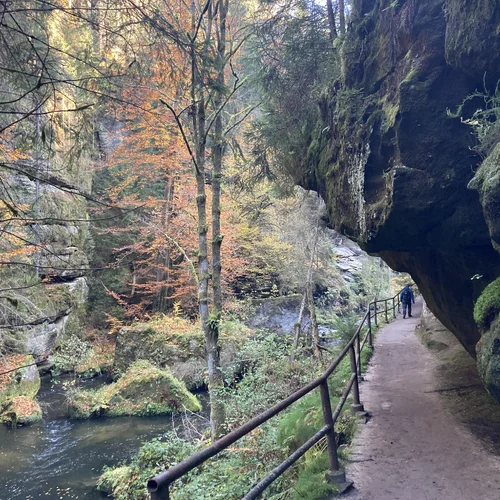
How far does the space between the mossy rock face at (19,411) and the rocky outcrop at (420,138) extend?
12278 millimetres

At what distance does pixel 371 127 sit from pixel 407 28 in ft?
4.54

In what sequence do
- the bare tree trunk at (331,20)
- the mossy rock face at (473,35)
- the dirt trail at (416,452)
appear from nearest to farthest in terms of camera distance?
1. the dirt trail at (416,452)
2. the mossy rock face at (473,35)
3. the bare tree trunk at (331,20)

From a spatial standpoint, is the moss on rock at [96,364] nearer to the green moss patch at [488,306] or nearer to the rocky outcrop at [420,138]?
the rocky outcrop at [420,138]

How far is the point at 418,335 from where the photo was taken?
13422mm

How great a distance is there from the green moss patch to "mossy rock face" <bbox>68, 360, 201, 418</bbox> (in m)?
11.6

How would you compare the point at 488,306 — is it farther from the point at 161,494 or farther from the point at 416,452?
the point at 161,494

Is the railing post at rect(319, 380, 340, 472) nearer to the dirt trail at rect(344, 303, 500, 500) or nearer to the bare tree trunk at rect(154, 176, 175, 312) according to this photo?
the dirt trail at rect(344, 303, 500, 500)

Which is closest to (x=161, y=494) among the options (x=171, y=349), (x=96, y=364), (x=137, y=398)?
(x=137, y=398)

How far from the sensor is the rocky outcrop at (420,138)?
15.6ft

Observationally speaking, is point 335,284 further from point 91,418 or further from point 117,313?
point 91,418

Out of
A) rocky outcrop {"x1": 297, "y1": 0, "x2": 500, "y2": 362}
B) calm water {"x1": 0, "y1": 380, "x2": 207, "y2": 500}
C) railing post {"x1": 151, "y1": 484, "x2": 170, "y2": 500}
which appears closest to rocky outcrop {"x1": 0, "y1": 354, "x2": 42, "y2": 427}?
calm water {"x1": 0, "y1": 380, "x2": 207, "y2": 500}

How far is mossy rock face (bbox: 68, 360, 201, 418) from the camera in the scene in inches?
560

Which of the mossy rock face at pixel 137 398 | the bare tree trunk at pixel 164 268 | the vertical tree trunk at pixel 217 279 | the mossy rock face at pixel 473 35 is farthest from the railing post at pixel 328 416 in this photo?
the bare tree trunk at pixel 164 268

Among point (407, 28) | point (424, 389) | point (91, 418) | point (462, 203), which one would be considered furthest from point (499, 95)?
point (91, 418)
